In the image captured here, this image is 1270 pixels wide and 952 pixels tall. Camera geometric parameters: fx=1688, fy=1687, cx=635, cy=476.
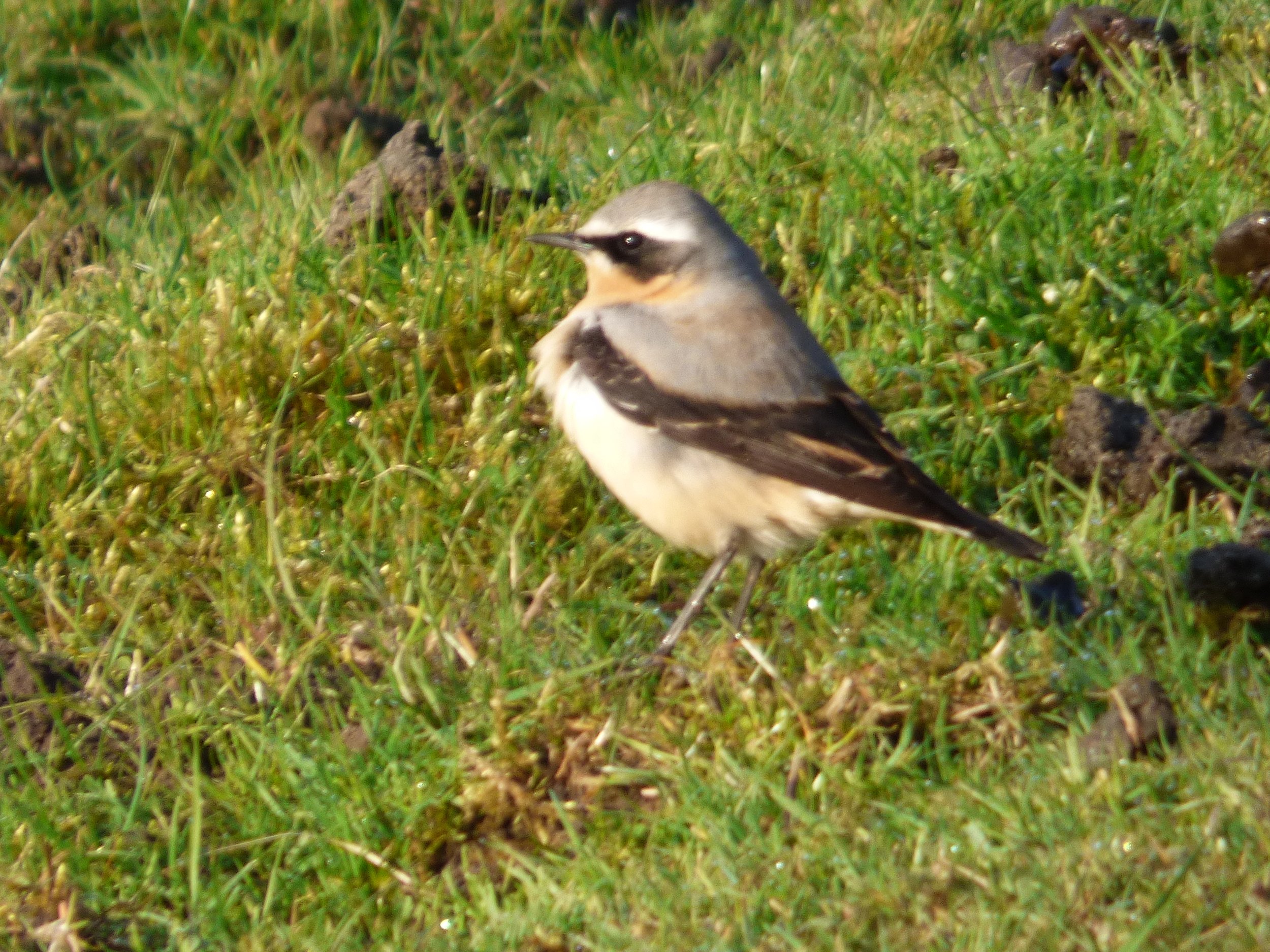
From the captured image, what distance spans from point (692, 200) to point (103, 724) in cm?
249

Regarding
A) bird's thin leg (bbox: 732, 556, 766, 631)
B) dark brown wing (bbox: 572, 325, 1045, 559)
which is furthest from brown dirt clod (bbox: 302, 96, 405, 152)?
bird's thin leg (bbox: 732, 556, 766, 631)

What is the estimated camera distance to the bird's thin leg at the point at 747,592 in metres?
5.02

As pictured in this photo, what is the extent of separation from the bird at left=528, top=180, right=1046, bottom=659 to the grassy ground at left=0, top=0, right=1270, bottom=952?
0.26 metres

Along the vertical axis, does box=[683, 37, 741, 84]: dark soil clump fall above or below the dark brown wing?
below

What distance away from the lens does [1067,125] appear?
6621 millimetres

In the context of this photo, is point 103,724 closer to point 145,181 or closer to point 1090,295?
Answer: point 1090,295

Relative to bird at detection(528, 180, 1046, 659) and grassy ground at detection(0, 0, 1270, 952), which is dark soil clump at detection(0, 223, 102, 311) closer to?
grassy ground at detection(0, 0, 1270, 952)

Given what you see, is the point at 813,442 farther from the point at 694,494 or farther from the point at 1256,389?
the point at 1256,389

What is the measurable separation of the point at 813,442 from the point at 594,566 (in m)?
0.85

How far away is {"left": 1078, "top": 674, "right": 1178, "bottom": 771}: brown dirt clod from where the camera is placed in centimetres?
396

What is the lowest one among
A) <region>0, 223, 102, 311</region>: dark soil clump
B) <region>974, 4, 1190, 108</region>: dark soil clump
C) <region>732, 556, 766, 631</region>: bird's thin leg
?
<region>0, 223, 102, 311</region>: dark soil clump

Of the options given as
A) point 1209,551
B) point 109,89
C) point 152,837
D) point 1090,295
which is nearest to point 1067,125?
point 1090,295

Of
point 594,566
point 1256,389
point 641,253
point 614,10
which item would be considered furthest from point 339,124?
point 1256,389

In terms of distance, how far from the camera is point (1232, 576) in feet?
14.5
